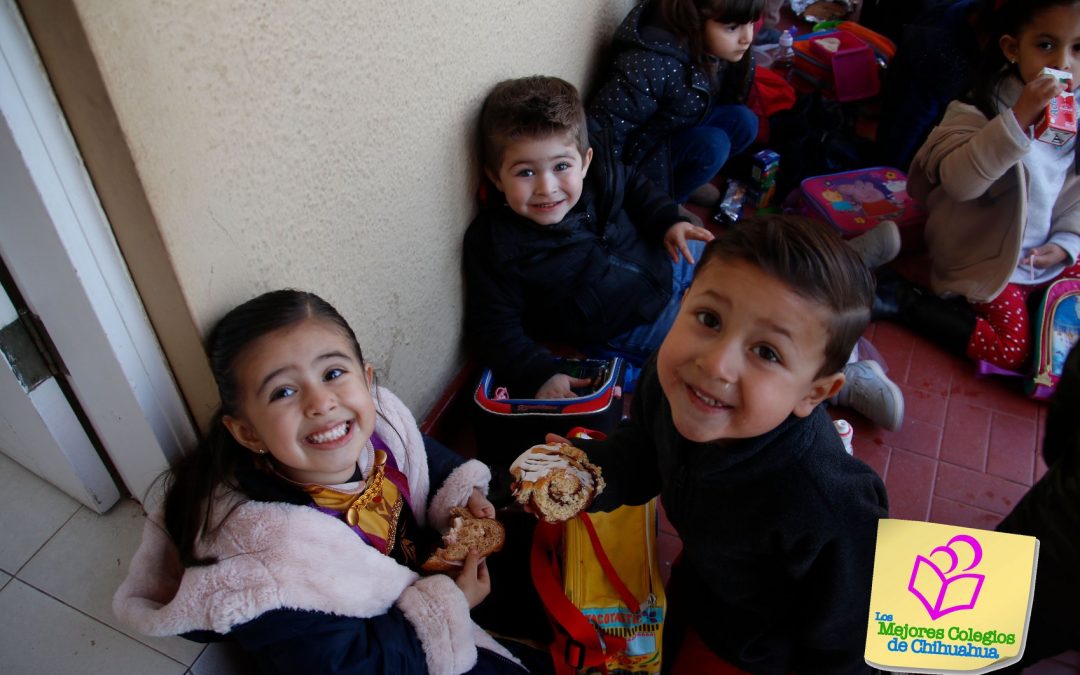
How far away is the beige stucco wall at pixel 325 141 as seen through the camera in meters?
1.00

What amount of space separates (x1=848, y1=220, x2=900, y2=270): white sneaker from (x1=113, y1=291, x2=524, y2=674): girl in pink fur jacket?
2312mm

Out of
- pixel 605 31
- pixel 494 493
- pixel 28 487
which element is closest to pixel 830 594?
pixel 494 493

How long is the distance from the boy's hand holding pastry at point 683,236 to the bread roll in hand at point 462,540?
132cm

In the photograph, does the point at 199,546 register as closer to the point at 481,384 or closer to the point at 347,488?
the point at 347,488

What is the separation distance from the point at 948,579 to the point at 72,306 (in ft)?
4.34

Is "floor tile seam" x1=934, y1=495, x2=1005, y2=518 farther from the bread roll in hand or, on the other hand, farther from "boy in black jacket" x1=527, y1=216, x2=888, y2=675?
the bread roll in hand

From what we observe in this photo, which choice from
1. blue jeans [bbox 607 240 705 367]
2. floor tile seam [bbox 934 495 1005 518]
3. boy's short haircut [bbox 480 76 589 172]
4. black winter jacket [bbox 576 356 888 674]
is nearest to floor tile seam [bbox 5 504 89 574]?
black winter jacket [bbox 576 356 888 674]

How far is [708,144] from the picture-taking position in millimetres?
3109

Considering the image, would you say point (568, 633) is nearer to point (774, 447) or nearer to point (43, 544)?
point (774, 447)

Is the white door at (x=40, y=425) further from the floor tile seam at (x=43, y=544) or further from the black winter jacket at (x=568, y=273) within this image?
the black winter jacket at (x=568, y=273)

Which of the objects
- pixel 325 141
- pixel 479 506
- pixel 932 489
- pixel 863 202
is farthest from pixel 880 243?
pixel 325 141

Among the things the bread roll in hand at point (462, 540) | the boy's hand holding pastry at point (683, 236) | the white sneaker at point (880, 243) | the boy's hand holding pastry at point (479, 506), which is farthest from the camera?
the white sneaker at point (880, 243)

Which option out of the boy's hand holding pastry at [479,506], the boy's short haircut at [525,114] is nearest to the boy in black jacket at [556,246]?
the boy's short haircut at [525,114]

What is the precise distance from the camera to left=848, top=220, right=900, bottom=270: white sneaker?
2865 mm
